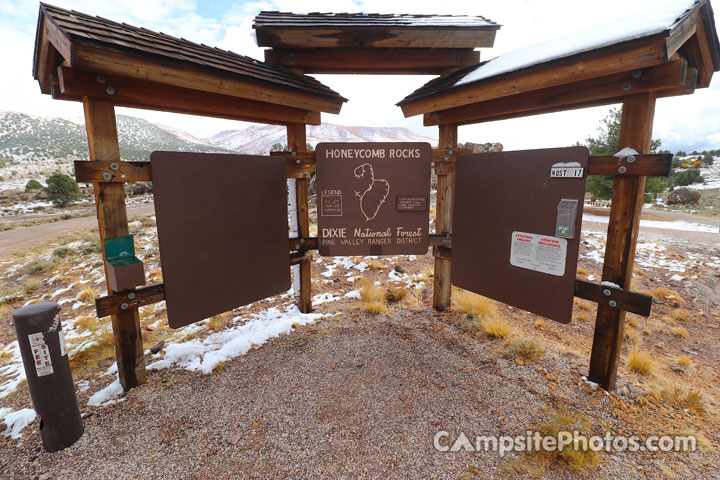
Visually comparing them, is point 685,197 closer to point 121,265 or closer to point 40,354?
point 121,265

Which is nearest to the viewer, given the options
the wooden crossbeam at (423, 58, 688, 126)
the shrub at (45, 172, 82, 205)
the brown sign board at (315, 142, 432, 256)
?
the wooden crossbeam at (423, 58, 688, 126)

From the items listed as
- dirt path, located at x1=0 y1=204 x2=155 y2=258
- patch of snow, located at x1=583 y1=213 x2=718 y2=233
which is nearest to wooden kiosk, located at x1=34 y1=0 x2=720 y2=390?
dirt path, located at x1=0 y1=204 x2=155 y2=258

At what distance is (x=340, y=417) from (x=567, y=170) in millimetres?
3404

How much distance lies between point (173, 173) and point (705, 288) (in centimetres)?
1110

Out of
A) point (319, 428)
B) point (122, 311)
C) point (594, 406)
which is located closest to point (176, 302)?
point (122, 311)

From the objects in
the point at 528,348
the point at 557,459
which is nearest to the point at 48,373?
the point at 557,459

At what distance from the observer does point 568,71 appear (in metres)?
3.14

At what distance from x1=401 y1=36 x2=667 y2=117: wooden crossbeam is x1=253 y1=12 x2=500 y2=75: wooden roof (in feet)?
3.35

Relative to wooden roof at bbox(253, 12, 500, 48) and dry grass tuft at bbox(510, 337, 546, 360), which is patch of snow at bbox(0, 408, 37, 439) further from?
dry grass tuft at bbox(510, 337, 546, 360)

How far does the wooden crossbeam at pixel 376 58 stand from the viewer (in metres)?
4.93

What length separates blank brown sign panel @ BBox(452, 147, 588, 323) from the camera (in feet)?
10.6

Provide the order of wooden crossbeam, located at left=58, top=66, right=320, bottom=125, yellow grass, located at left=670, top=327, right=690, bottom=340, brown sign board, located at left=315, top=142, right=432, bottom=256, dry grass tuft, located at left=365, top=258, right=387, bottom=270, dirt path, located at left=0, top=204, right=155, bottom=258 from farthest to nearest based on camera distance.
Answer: dirt path, located at left=0, top=204, right=155, bottom=258 → dry grass tuft, located at left=365, top=258, right=387, bottom=270 → yellow grass, located at left=670, top=327, right=690, bottom=340 → brown sign board, located at left=315, top=142, right=432, bottom=256 → wooden crossbeam, located at left=58, top=66, right=320, bottom=125

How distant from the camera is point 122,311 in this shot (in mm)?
3438

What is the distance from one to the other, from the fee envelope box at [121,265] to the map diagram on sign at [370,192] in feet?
8.98
